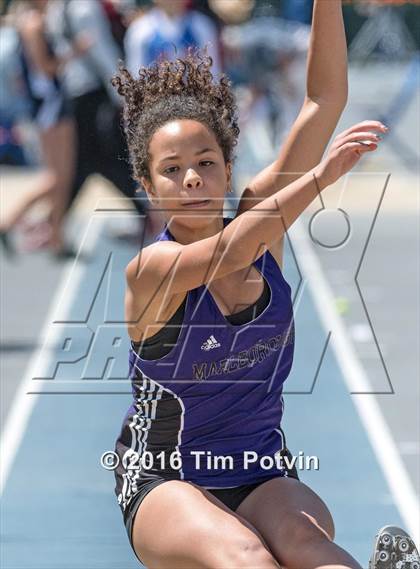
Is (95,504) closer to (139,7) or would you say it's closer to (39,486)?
(39,486)

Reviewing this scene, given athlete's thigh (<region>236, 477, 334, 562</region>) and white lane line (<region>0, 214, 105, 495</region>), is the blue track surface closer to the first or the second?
white lane line (<region>0, 214, 105, 495</region>)

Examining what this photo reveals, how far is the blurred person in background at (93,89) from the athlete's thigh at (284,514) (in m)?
8.77

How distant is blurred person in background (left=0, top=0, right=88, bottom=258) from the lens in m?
13.6

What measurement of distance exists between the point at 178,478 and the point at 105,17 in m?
9.98

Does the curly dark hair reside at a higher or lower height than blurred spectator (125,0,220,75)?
higher

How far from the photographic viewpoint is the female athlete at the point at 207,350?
4168 millimetres

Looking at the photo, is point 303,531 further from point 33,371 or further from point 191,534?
point 33,371

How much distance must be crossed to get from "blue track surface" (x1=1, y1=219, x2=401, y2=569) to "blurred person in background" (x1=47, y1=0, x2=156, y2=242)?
10.6 feet

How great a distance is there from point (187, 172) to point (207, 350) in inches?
19.8

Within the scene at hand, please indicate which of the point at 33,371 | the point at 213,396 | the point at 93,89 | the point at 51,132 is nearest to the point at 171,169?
the point at 213,396

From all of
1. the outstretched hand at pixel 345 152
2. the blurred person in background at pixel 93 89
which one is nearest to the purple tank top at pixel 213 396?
the outstretched hand at pixel 345 152

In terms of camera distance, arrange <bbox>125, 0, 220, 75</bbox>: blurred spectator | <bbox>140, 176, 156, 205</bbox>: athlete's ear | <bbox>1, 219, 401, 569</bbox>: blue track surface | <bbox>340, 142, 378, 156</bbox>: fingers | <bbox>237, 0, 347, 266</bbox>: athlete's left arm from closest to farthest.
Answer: <bbox>340, 142, 378, 156</bbox>: fingers < <bbox>140, 176, 156, 205</bbox>: athlete's ear < <bbox>237, 0, 347, 266</bbox>: athlete's left arm < <bbox>1, 219, 401, 569</bbox>: blue track surface < <bbox>125, 0, 220, 75</bbox>: blurred spectator

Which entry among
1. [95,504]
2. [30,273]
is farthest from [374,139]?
[30,273]

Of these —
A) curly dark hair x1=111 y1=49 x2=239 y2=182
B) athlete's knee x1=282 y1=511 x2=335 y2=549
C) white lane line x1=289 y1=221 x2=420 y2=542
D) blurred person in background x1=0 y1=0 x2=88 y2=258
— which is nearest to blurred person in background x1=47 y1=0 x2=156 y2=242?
blurred person in background x1=0 y1=0 x2=88 y2=258
